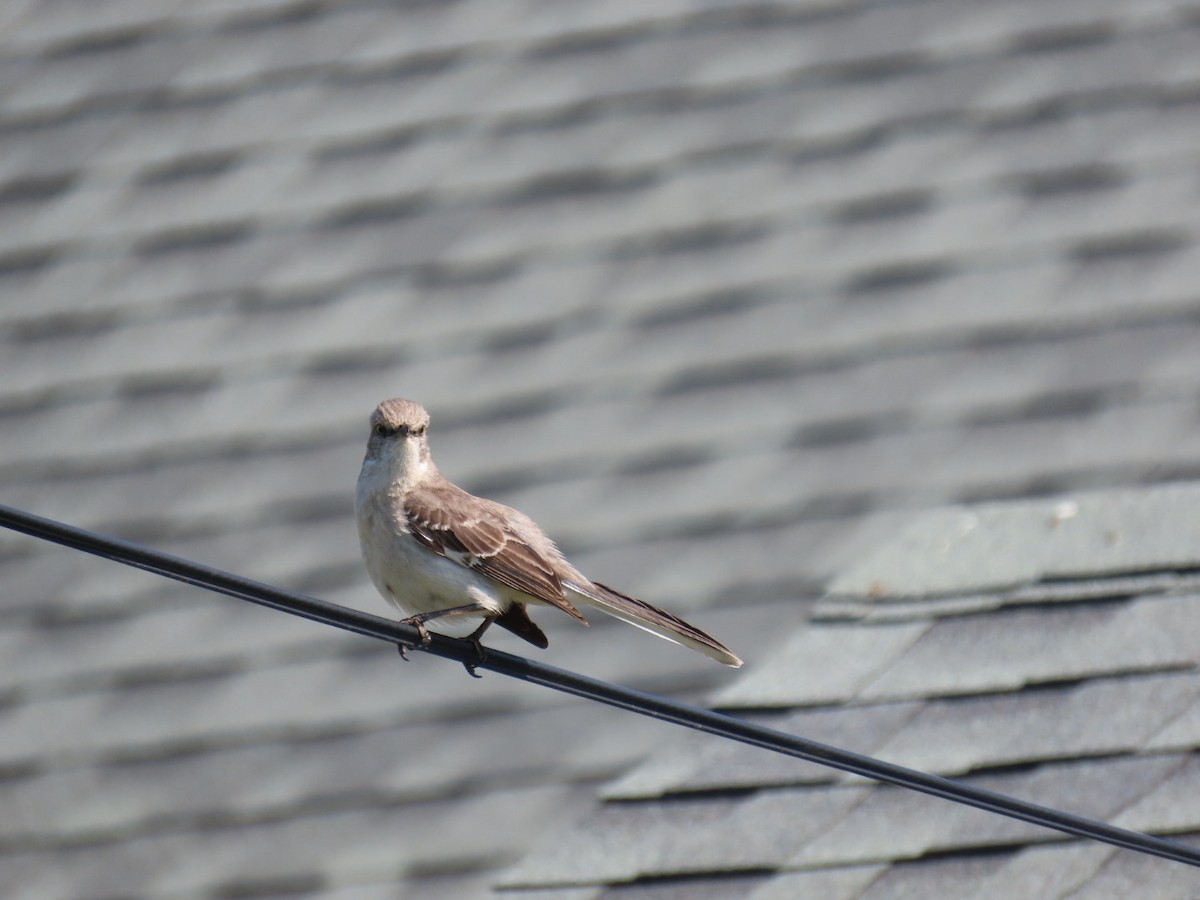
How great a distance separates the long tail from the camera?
324 cm

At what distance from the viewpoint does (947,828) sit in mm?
4004

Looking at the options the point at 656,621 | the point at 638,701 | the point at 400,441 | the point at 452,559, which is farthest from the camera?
the point at 400,441

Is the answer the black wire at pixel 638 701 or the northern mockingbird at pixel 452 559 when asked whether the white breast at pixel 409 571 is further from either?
the black wire at pixel 638 701

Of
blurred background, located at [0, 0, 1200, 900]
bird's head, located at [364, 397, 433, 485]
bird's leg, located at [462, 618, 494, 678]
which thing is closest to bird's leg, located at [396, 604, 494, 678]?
bird's leg, located at [462, 618, 494, 678]

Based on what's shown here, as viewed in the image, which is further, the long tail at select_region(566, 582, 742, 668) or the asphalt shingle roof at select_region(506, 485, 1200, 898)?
the asphalt shingle roof at select_region(506, 485, 1200, 898)

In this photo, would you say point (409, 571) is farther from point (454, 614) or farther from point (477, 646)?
point (477, 646)

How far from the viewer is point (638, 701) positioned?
259 cm

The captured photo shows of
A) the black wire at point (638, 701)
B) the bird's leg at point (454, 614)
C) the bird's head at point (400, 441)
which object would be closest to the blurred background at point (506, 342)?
the bird's head at point (400, 441)

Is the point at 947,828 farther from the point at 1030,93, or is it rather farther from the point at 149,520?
the point at 149,520

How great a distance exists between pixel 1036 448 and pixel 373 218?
2334 mm

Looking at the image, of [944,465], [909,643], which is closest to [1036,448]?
[944,465]

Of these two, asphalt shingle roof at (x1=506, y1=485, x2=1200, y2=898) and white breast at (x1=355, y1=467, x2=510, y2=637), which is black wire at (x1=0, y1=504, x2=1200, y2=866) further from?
asphalt shingle roof at (x1=506, y1=485, x2=1200, y2=898)

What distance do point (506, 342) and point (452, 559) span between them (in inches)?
66.7

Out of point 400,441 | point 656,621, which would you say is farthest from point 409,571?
point 656,621
